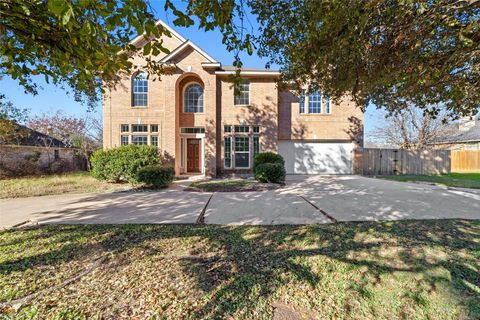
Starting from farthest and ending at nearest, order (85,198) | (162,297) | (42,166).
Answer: (42,166), (85,198), (162,297)

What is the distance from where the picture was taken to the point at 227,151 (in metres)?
13.9

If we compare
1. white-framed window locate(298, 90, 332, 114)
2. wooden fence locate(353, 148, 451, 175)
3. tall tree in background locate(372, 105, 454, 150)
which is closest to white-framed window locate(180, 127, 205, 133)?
white-framed window locate(298, 90, 332, 114)

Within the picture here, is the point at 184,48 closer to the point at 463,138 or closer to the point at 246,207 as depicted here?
the point at 246,207

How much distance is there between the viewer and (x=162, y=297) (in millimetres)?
2369

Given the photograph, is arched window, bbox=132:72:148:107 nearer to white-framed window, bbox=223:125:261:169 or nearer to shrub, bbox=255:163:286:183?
white-framed window, bbox=223:125:261:169

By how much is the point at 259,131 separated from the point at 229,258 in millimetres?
11354

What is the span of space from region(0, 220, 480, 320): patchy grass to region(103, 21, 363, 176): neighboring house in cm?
946

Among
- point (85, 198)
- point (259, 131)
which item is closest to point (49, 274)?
point (85, 198)

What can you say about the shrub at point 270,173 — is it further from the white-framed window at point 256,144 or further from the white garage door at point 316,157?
the white garage door at point 316,157

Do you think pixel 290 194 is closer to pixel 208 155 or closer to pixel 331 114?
pixel 208 155

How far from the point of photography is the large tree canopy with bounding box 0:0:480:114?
301cm

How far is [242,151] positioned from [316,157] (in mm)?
5280

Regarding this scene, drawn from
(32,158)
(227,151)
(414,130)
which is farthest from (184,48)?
(414,130)

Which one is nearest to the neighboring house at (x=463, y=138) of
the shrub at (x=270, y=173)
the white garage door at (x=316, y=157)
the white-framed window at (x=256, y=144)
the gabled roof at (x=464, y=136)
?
the gabled roof at (x=464, y=136)
